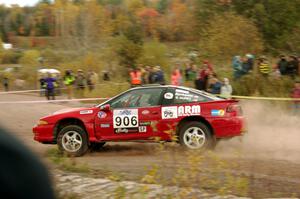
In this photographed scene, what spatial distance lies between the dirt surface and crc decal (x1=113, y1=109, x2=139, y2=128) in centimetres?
64

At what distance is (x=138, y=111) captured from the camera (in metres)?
10.8

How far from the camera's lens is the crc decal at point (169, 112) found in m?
10.7

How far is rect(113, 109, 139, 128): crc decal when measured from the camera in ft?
35.4

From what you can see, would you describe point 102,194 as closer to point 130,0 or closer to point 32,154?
point 32,154

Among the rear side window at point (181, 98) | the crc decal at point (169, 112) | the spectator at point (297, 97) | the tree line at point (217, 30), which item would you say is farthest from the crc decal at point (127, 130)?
the tree line at point (217, 30)

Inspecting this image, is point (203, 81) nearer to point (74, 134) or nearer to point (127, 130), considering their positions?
point (127, 130)

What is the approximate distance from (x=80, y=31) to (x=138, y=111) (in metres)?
55.7

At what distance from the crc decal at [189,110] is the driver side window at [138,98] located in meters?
0.50

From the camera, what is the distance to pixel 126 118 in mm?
10820

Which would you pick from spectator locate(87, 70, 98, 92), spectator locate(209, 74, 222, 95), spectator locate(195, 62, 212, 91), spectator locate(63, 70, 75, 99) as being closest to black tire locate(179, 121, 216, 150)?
spectator locate(209, 74, 222, 95)

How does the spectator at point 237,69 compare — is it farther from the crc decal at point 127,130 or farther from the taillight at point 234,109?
the crc decal at point 127,130

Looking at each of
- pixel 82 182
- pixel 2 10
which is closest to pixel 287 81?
pixel 82 182

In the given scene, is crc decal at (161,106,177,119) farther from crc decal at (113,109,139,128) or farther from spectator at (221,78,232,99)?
spectator at (221,78,232,99)

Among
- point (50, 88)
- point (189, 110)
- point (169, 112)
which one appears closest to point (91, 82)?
point (50, 88)
